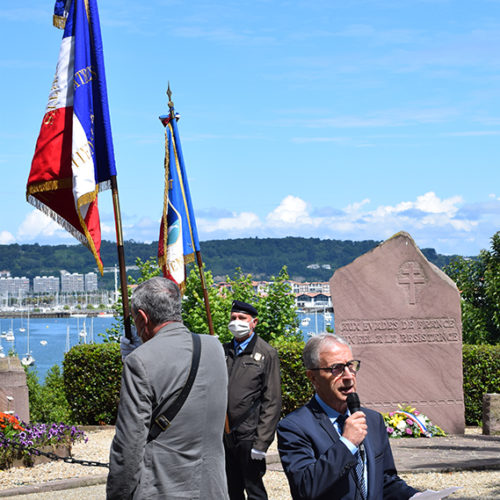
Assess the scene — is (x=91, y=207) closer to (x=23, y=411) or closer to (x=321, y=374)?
(x=321, y=374)

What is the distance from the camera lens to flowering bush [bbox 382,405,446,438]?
1170 cm

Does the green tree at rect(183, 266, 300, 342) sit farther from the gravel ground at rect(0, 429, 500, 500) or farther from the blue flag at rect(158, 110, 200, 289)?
the blue flag at rect(158, 110, 200, 289)

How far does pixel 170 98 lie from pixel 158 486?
5.57 meters

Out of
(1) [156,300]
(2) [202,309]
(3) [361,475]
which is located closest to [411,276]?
(2) [202,309]

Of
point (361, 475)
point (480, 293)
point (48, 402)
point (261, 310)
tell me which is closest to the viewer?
point (361, 475)

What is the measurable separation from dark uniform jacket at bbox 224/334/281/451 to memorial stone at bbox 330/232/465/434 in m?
5.29

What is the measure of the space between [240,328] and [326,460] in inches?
140

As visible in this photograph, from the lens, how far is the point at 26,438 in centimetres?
998

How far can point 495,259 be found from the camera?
19.5m

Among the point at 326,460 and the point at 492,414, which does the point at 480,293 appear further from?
the point at 326,460

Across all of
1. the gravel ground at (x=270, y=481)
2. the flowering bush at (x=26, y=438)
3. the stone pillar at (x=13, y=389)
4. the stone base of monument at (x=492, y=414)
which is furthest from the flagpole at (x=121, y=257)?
the stone base of monument at (x=492, y=414)

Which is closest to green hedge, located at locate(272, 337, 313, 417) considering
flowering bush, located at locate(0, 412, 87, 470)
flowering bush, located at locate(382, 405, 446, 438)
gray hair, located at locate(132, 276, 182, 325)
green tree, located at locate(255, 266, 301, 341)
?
flowering bush, located at locate(382, 405, 446, 438)

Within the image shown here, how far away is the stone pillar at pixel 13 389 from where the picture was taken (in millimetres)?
11133

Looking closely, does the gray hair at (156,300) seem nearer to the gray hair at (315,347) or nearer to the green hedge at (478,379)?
the gray hair at (315,347)
